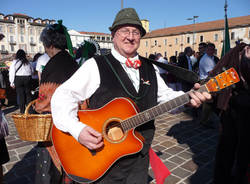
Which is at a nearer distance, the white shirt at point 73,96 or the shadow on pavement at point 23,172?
the white shirt at point 73,96

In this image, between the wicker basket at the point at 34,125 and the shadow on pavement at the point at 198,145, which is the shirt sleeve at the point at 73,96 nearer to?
the wicker basket at the point at 34,125

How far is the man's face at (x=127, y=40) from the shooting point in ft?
6.13

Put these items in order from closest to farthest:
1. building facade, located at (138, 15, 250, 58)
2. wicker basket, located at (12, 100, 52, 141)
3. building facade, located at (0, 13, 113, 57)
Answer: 1. wicker basket, located at (12, 100, 52, 141)
2. building facade, located at (138, 15, 250, 58)
3. building facade, located at (0, 13, 113, 57)

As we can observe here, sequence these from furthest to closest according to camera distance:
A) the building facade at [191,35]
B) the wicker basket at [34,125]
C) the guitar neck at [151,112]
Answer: the building facade at [191,35] < the wicker basket at [34,125] < the guitar neck at [151,112]

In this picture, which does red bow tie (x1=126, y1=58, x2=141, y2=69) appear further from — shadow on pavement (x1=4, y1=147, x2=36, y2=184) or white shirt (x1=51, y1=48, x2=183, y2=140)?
shadow on pavement (x1=4, y1=147, x2=36, y2=184)

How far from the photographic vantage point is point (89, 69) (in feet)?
5.71

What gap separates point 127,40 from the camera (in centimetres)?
187

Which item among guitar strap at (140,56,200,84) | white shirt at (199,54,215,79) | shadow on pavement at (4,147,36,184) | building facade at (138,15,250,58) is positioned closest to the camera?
guitar strap at (140,56,200,84)

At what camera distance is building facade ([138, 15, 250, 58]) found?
45.2 m

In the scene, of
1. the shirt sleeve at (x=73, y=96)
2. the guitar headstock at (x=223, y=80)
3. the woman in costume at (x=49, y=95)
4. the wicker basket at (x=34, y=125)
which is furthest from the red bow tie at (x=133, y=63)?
the wicker basket at (x=34, y=125)

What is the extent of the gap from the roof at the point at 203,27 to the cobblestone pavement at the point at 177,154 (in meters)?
48.5

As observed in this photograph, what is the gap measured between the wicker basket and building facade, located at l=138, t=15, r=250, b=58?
45.9 metres

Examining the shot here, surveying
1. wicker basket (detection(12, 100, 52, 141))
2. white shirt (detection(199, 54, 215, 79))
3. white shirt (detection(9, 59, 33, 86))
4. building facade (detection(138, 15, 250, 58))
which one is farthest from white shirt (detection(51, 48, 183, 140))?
building facade (detection(138, 15, 250, 58))

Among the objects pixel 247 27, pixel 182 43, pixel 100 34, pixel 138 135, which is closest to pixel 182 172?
pixel 138 135
